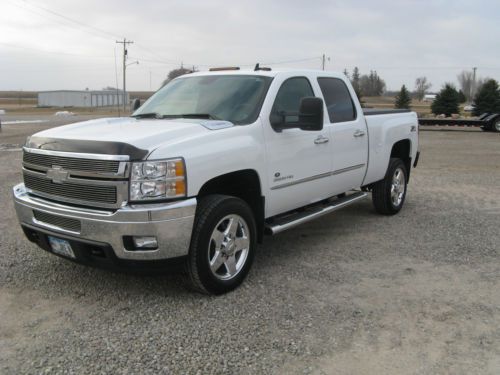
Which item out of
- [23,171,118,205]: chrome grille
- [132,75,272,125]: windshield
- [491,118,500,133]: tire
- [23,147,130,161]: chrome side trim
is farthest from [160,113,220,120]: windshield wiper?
[491,118,500,133]: tire

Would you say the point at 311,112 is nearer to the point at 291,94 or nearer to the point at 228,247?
the point at 291,94

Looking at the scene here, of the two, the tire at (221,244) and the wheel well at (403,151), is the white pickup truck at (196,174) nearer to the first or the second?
the tire at (221,244)

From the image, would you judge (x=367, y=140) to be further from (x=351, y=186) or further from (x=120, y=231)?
(x=120, y=231)

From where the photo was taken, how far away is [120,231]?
354cm

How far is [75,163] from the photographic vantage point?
372 cm

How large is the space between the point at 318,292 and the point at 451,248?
2.09 meters

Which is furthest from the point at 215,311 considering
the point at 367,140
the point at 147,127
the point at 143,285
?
the point at 367,140

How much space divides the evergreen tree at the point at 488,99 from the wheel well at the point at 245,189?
35184 millimetres

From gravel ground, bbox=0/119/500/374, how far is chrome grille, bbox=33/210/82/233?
646 millimetres

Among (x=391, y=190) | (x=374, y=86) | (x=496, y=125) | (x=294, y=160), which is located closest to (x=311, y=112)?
(x=294, y=160)

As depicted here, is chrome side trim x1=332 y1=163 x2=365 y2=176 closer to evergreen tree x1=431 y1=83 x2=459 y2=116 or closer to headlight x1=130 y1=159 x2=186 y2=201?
headlight x1=130 y1=159 x2=186 y2=201

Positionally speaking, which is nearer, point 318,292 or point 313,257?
point 318,292

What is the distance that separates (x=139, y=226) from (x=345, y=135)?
290cm

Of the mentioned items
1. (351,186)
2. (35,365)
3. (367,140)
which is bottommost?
(35,365)
